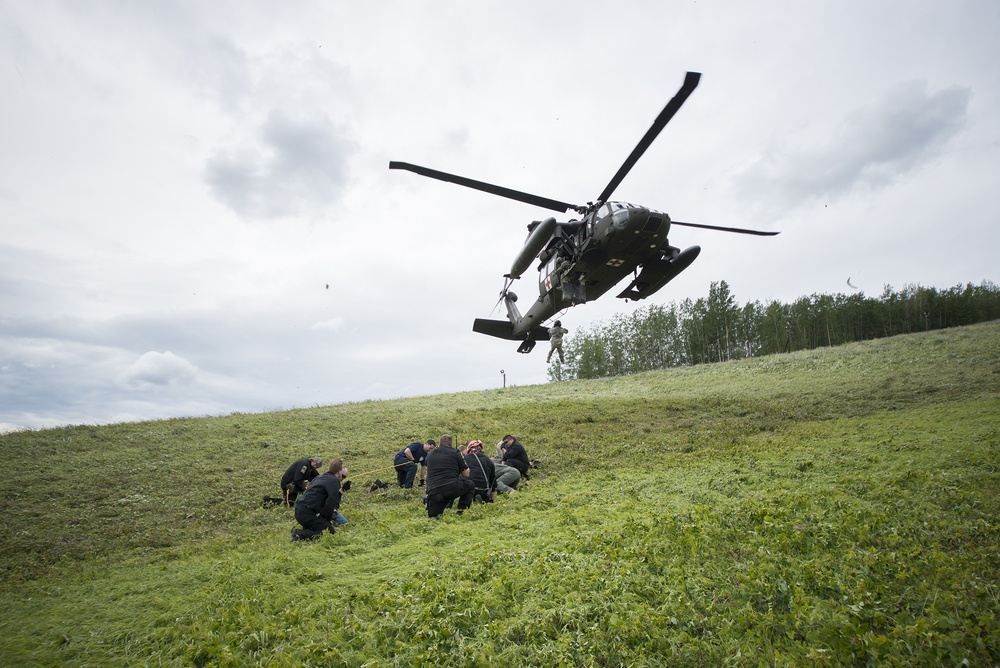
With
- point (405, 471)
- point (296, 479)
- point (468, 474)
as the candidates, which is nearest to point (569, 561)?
point (468, 474)

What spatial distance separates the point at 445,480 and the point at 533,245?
7.63 meters

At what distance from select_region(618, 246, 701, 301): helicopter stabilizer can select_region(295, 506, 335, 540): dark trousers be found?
13102 millimetres

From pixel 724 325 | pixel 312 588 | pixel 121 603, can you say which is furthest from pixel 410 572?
pixel 724 325

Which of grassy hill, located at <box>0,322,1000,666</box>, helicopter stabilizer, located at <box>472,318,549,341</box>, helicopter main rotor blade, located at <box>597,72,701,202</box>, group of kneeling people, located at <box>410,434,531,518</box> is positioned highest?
helicopter main rotor blade, located at <box>597,72,701,202</box>

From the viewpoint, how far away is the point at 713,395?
2742 centimetres

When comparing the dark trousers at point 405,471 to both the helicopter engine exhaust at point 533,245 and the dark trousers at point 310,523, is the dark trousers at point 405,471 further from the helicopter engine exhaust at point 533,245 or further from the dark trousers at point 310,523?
the helicopter engine exhaust at point 533,245

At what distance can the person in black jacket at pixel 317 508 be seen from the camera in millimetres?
9305

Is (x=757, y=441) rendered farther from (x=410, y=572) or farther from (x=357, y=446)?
(x=357, y=446)

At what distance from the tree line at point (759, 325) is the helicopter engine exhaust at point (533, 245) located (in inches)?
2110

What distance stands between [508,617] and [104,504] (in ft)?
47.3

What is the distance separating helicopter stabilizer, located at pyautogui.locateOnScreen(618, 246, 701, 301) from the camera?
651 inches

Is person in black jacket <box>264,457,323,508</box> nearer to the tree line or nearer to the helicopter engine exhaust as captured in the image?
the helicopter engine exhaust

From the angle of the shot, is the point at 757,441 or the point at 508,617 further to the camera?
the point at 757,441

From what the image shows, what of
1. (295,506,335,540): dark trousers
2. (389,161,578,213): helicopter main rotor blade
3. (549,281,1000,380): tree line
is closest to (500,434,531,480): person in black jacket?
(295,506,335,540): dark trousers
